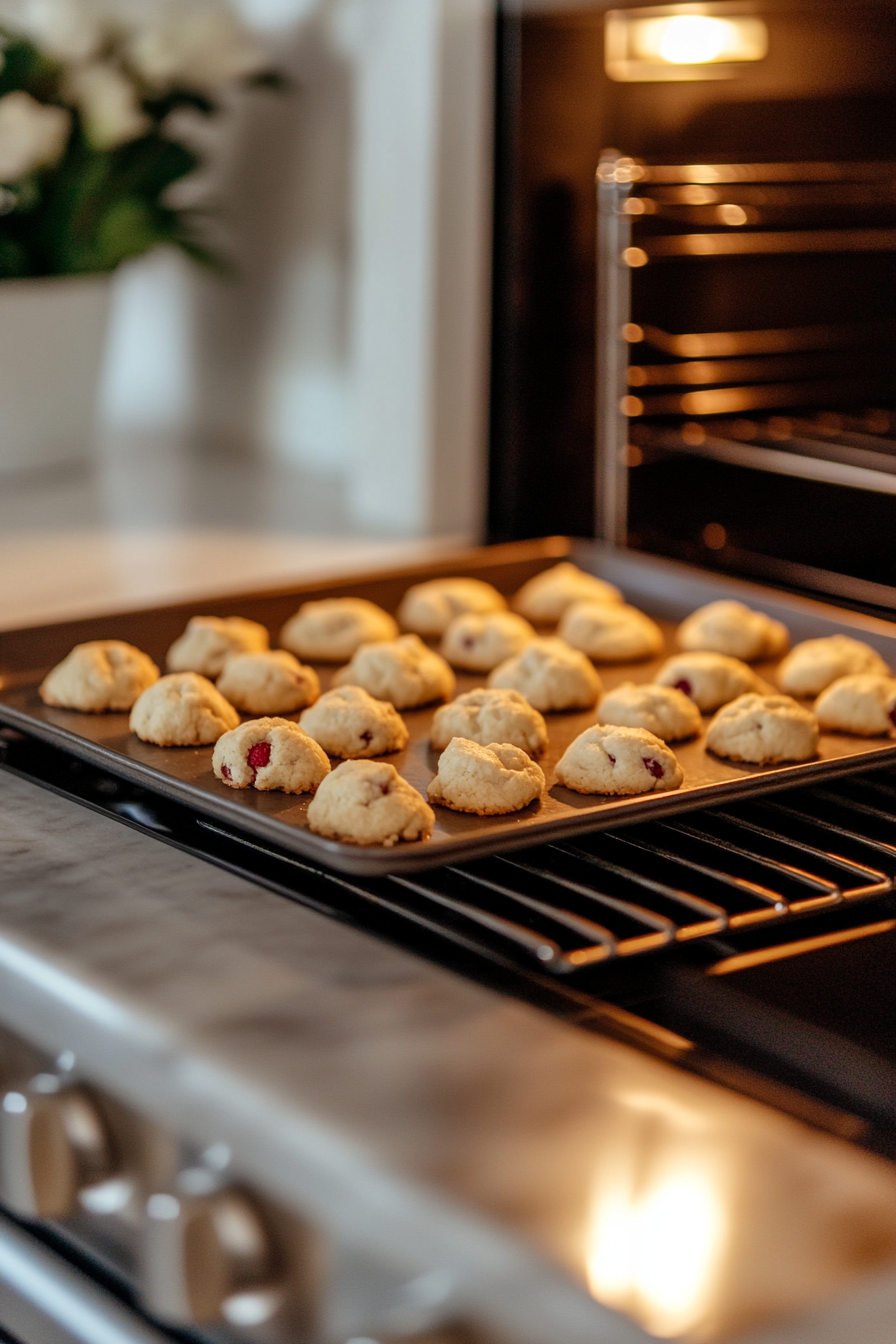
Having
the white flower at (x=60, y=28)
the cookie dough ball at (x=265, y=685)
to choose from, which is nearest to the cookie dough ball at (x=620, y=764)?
the cookie dough ball at (x=265, y=685)

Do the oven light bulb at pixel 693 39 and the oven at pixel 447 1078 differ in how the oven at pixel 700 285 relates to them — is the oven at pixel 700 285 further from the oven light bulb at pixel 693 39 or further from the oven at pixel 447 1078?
the oven at pixel 447 1078

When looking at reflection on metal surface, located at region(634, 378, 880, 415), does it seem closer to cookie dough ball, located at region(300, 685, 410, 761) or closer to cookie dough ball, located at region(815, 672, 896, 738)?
cookie dough ball, located at region(815, 672, 896, 738)

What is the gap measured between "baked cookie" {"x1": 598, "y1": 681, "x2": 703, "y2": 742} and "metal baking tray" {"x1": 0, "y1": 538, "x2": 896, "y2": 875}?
0.01 metres

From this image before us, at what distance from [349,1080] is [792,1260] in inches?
7.0

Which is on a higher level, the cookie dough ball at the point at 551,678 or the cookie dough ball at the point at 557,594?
the cookie dough ball at the point at 557,594

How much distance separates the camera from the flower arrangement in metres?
1.64

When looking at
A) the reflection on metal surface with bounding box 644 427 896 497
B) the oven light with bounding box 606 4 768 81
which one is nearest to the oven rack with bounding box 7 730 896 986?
the reflection on metal surface with bounding box 644 427 896 497

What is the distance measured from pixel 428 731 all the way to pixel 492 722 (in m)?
0.10

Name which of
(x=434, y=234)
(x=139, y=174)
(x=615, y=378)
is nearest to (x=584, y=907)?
(x=615, y=378)

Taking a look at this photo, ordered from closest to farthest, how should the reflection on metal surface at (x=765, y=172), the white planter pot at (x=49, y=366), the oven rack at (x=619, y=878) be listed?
the oven rack at (x=619, y=878) < the reflection on metal surface at (x=765, y=172) < the white planter pot at (x=49, y=366)

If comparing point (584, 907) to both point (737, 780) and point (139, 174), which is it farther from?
point (139, 174)

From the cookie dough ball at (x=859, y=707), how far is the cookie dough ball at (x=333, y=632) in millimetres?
360

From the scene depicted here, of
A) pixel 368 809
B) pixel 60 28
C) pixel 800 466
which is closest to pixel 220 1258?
pixel 368 809

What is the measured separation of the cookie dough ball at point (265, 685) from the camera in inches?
44.4
